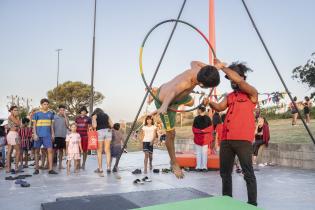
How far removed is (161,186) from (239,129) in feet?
11.4

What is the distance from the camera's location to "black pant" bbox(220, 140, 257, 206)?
16.7ft

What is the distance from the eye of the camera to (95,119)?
9.80m

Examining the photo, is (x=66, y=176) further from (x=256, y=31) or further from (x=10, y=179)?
(x=256, y=31)

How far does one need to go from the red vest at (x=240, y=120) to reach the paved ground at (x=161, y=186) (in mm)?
1672

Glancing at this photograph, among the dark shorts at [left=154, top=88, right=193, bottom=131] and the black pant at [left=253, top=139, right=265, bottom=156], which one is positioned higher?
the dark shorts at [left=154, top=88, right=193, bottom=131]

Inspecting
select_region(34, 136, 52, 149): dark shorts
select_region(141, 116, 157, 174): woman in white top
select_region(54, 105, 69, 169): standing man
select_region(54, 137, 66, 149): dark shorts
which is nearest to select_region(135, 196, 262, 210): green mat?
select_region(141, 116, 157, 174): woman in white top

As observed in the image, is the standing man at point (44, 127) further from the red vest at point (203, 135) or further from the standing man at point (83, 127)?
the red vest at point (203, 135)

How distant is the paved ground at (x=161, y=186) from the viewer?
6547mm

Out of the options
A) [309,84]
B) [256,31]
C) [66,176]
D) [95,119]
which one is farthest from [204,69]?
[309,84]

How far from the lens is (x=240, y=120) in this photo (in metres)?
5.20

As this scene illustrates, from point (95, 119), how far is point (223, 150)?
5174 millimetres

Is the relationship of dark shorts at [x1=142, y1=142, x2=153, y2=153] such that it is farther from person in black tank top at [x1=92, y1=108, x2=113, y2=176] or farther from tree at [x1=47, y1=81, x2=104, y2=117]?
tree at [x1=47, y1=81, x2=104, y2=117]

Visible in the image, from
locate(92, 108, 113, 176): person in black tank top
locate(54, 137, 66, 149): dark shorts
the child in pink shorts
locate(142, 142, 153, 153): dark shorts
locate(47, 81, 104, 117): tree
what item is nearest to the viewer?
locate(92, 108, 113, 176): person in black tank top

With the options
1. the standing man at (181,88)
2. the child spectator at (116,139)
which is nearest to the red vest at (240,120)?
the standing man at (181,88)
